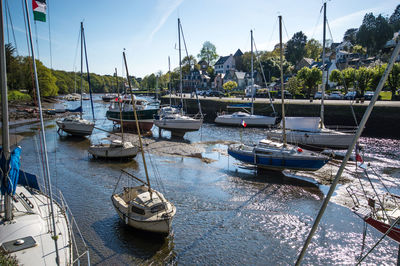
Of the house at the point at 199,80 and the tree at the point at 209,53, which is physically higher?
the tree at the point at 209,53

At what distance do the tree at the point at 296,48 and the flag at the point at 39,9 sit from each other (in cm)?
11833

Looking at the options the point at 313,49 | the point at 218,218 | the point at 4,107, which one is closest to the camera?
the point at 4,107

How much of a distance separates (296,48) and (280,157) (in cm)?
10751

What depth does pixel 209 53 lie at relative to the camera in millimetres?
147125

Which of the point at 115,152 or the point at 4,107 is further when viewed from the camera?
the point at 115,152

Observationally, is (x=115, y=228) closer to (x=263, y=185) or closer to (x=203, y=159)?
(x=263, y=185)

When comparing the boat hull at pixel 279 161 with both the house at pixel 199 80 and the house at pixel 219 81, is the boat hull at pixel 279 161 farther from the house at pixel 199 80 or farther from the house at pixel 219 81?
the house at pixel 199 80

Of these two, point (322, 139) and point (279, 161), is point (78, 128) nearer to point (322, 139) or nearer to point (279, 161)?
point (279, 161)

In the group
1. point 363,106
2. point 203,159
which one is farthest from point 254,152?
point 363,106

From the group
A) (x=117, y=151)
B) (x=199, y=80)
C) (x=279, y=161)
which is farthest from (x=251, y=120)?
(x=199, y=80)

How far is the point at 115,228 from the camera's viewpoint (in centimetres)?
1427

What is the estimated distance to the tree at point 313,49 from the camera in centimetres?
12606

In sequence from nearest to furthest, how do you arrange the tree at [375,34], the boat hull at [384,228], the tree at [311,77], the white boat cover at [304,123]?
the boat hull at [384,228], the white boat cover at [304,123], the tree at [311,77], the tree at [375,34]

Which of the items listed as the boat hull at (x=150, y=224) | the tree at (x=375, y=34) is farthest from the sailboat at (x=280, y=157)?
the tree at (x=375, y=34)
